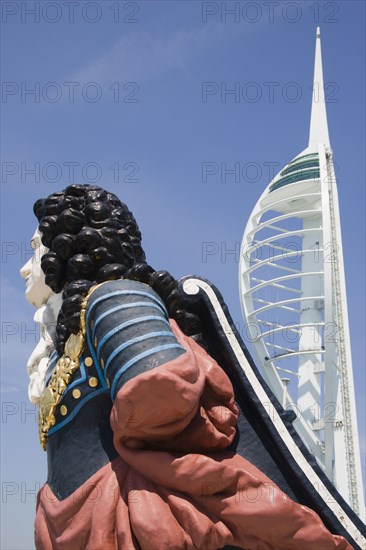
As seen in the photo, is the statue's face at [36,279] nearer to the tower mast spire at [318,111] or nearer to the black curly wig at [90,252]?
the black curly wig at [90,252]

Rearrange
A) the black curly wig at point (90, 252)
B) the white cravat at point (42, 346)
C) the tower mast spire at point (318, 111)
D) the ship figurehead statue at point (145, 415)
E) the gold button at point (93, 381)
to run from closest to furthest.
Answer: the ship figurehead statue at point (145, 415)
the gold button at point (93, 381)
the black curly wig at point (90, 252)
the white cravat at point (42, 346)
the tower mast spire at point (318, 111)

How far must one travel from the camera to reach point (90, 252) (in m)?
4.73

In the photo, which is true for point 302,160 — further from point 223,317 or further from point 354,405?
point 223,317

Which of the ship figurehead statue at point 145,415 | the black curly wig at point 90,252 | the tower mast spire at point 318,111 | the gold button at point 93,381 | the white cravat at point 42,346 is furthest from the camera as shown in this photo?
the tower mast spire at point 318,111

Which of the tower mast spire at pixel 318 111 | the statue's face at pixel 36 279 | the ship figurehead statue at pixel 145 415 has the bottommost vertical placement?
the ship figurehead statue at pixel 145 415

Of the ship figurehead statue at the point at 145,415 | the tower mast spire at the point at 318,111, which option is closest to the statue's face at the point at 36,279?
the ship figurehead statue at the point at 145,415

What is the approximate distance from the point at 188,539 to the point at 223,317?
150 cm

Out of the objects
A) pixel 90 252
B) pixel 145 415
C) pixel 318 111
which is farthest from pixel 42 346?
pixel 318 111

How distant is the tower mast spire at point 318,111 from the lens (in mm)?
33250

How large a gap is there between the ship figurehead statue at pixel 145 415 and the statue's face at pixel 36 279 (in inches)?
0.5

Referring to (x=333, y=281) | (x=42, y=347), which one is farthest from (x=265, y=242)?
(x=42, y=347)

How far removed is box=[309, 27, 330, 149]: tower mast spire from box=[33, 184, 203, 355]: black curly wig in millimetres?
29343

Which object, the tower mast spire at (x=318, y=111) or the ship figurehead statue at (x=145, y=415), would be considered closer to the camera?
the ship figurehead statue at (x=145, y=415)

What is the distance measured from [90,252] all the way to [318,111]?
102 feet
